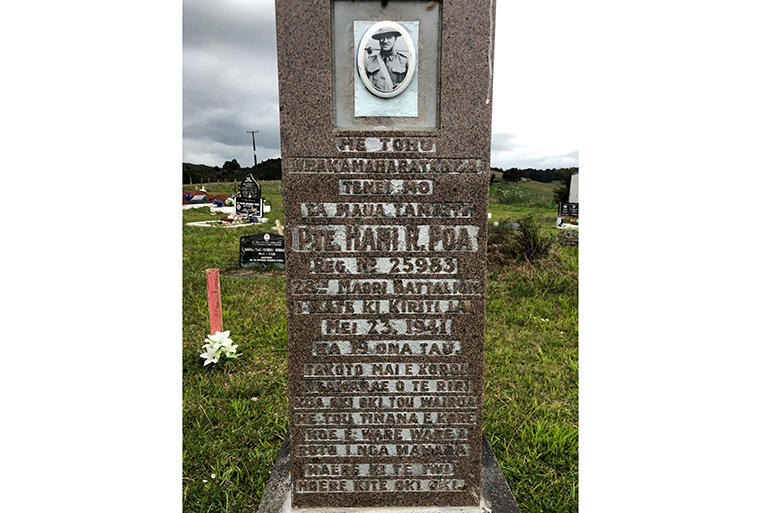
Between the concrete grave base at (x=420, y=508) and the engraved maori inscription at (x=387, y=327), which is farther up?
the engraved maori inscription at (x=387, y=327)

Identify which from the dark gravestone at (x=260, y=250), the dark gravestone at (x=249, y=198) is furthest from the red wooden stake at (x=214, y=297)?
the dark gravestone at (x=249, y=198)

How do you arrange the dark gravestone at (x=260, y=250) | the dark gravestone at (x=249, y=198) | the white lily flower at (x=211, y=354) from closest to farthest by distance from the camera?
the white lily flower at (x=211, y=354) < the dark gravestone at (x=260, y=250) < the dark gravestone at (x=249, y=198)

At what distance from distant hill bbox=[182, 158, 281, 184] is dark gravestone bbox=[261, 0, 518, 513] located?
21.5 feet

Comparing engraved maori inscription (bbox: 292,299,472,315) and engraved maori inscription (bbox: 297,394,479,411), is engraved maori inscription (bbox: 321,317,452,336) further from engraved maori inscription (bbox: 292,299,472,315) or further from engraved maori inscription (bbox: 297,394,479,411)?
engraved maori inscription (bbox: 297,394,479,411)

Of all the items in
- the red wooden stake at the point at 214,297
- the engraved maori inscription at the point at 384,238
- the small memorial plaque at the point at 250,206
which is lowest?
the red wooden stake at the point at 214,297

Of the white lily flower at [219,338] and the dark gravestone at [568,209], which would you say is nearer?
the white lily flower at [219,338]

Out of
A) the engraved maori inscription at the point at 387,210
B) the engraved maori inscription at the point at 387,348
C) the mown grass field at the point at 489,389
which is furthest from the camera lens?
the mown grass field at the point at 489,389

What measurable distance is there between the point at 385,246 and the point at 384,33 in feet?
3.10

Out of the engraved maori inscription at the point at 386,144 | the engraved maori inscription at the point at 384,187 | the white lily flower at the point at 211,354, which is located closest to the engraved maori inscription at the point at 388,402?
the engraved maori inscription at the point at 384,187

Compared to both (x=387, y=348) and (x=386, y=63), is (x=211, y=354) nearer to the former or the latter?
(x=387, y=348)

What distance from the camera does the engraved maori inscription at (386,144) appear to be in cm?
210

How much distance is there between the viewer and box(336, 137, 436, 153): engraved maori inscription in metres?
2.10

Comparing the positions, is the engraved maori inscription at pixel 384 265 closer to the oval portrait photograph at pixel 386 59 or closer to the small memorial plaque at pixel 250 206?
the oval portrait photograph at pixel 386 59

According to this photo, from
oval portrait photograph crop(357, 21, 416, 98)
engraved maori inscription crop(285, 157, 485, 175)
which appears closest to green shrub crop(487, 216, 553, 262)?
engraved maori inscription crop(285, 157, 485, 175)
